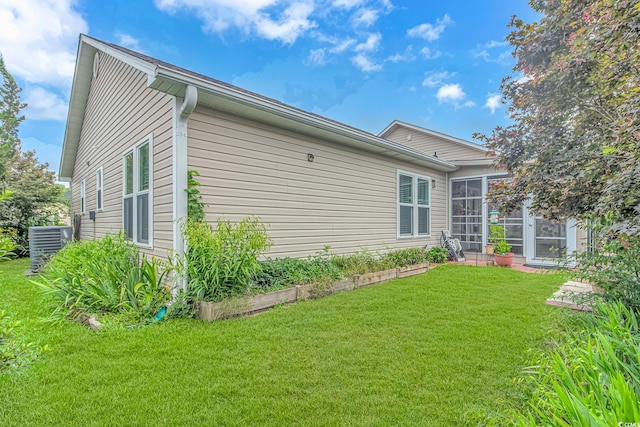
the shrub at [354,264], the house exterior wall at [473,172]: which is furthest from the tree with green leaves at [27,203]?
the house exterior wall at [473,172]

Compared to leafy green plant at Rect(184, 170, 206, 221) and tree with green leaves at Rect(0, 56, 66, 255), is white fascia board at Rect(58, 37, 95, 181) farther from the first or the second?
leafy green plant at Rect(184, 170, 206, 221)

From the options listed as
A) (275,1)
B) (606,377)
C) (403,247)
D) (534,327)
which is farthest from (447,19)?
(606,377)

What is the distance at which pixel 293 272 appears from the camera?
16.9 ft

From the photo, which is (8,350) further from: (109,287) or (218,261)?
(109,287)

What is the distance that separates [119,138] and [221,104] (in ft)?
10.6

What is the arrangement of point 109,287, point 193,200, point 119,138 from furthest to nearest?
point 119,138
point 193,200
point 109,287

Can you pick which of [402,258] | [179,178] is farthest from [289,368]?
[402,258]

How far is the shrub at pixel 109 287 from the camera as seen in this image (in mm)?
4109

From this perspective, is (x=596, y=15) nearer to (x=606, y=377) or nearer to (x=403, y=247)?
(x=606, y=377)

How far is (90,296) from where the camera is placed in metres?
4.29

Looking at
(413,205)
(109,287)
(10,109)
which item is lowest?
(109,287)

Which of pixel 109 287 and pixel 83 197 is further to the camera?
pixel 83 197

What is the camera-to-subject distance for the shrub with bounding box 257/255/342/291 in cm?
478

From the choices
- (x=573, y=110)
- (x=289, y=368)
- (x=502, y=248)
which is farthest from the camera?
(x=502, y=248)
